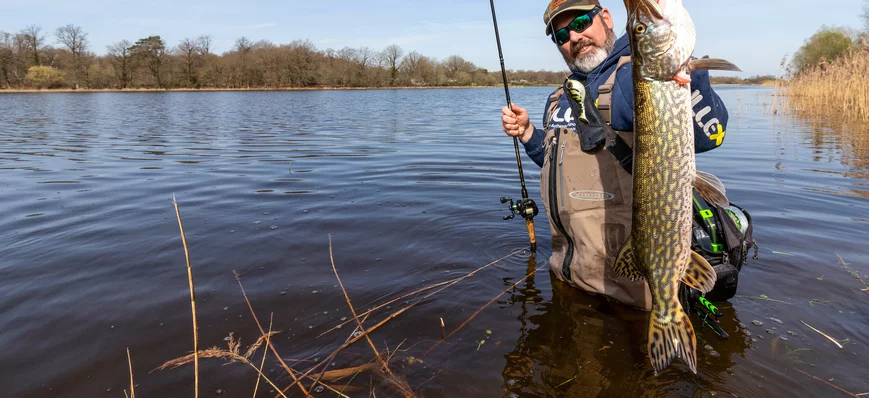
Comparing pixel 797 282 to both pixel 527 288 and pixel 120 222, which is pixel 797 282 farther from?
pixel 120 222

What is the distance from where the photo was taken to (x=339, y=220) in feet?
20.1

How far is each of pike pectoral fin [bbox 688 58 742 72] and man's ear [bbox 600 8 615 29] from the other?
137 centimetres

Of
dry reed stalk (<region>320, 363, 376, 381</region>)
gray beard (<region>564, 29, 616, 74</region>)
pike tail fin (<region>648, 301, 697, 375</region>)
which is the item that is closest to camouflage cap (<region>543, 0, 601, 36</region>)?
gray beard (<region>564, 29, 616, 74</region>)

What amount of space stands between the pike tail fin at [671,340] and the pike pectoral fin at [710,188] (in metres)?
0.74

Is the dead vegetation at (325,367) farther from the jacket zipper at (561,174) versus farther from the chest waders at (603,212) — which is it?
the jacket zipper at (561,174)

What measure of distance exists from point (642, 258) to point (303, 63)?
92.5 metres

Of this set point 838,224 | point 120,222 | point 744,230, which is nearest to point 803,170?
point 838,224

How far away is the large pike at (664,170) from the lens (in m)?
2.27

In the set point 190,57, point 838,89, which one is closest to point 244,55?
point 190,57

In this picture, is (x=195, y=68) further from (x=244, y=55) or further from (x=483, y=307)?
(x=483, y=307)

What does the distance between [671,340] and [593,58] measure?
2.07 meters

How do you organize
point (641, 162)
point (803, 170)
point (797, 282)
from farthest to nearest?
point (803, 170) < point (797, 282) < point (641, 162)

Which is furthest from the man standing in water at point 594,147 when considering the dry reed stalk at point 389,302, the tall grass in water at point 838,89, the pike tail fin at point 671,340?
the tall grass in water at point 838,89

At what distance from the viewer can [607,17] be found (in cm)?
368
